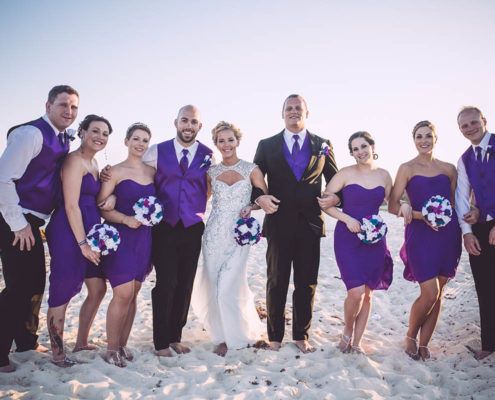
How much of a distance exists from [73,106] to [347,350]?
14.2 ft

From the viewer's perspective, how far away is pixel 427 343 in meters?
4.29

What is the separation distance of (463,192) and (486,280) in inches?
43.0

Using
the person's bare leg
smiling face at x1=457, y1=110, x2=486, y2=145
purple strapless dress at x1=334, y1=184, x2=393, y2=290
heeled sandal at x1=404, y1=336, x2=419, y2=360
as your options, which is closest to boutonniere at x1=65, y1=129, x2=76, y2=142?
the person's bare leg

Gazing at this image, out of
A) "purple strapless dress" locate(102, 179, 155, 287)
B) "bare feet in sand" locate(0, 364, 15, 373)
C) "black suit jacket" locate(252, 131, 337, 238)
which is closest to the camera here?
"bare feet in sand" locate(0, 364, 15, 373)

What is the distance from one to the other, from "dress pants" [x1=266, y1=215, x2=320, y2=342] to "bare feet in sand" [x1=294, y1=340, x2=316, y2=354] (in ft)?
0.17

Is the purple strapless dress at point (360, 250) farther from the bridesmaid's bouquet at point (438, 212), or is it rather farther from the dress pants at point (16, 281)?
the dress pants at point (16, 281)

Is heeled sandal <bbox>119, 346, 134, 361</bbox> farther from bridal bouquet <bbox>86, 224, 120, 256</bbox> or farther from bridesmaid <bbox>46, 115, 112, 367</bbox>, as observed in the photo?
bridal bouquet <bbox>86, 224, 120, 256</bbox>

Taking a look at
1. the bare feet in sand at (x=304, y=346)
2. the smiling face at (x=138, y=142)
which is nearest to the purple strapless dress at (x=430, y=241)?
the bare feet in sand at (x=304, y=346)

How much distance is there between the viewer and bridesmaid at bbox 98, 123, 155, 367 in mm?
3764

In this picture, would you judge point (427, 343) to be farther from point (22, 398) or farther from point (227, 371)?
point (22, 398)

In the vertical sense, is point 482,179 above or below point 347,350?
above

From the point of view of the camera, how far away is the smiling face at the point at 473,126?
414 centimetres

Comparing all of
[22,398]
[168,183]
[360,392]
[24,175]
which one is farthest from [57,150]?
[360,392]

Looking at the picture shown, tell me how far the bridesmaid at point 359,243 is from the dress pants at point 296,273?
345 millimetres
